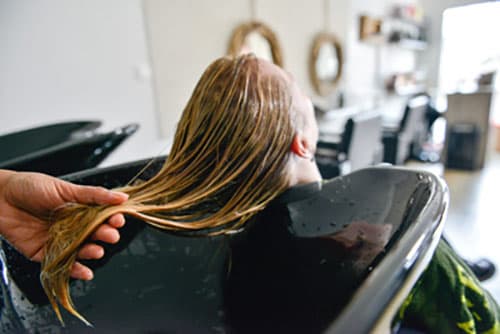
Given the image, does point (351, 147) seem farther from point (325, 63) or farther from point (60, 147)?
point (60, 147)

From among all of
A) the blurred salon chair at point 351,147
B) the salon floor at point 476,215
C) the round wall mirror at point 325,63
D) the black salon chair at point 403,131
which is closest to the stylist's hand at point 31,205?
the salon floor at point 476,215

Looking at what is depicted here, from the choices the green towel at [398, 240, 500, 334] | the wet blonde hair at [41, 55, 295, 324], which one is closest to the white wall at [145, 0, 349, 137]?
the wet blonde hair at [41, 55, 295, 324]

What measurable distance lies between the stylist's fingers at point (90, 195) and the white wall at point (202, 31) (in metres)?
0.60

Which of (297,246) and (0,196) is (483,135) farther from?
(0,196)

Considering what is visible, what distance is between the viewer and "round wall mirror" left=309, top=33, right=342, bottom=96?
3.55 meters

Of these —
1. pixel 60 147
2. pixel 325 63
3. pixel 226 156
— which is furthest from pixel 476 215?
pixel 60 147

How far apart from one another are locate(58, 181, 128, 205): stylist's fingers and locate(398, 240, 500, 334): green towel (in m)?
0.53

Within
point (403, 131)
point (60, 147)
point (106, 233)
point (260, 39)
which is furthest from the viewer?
point (403, 131)

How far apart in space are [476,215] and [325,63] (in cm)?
220

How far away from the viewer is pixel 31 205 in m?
0.58

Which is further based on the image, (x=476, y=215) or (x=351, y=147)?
(x=476, y=215)

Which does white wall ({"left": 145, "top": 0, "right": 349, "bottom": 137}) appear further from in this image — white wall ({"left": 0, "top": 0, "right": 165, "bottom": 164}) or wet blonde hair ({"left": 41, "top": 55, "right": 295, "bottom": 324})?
A: wet blonde hair ({"left": 41, "top": 55, "right": 295, "bottom": 324})

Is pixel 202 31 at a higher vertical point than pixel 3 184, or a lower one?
higher

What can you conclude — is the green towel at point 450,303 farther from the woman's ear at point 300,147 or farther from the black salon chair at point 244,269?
the woman's ear at point 300,147
